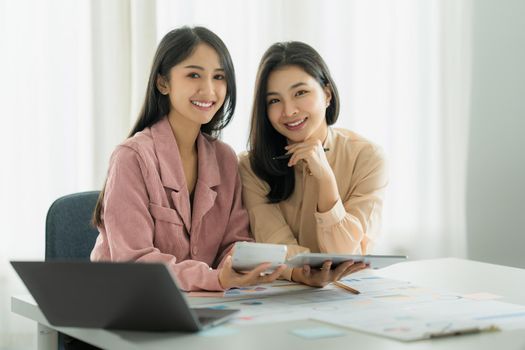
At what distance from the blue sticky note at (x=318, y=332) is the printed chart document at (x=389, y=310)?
0.04 metres

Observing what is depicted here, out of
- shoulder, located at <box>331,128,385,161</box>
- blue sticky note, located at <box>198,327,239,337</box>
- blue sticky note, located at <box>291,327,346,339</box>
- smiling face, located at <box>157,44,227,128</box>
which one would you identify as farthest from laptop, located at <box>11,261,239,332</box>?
shoulder, located at <box>331,128,385,161</box>

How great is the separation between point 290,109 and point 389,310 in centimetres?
80

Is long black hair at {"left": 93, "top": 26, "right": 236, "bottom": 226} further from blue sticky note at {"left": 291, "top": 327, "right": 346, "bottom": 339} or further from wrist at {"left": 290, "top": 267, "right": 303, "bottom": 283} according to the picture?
blue sticky note at {"left": 291, "top": 327, "right": 346, "bottom": 339}

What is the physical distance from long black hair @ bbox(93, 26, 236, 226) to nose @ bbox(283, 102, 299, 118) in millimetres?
146

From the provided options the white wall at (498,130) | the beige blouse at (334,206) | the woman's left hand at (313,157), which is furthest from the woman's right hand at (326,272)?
the white wall at (498,130)

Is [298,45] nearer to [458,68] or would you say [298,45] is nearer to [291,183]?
[291,183]

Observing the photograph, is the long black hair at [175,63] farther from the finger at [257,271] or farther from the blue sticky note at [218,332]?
the blue sticky note at [218,332]

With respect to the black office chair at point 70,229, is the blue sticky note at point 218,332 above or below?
below

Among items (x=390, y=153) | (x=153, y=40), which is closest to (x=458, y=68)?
(x=390, y=153)

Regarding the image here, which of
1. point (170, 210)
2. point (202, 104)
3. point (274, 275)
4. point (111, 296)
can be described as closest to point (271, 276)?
point (274, 275)

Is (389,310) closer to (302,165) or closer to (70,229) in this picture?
(302,165)

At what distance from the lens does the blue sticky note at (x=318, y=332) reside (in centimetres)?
126

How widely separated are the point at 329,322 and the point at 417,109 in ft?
9.37

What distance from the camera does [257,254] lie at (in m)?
1.53
